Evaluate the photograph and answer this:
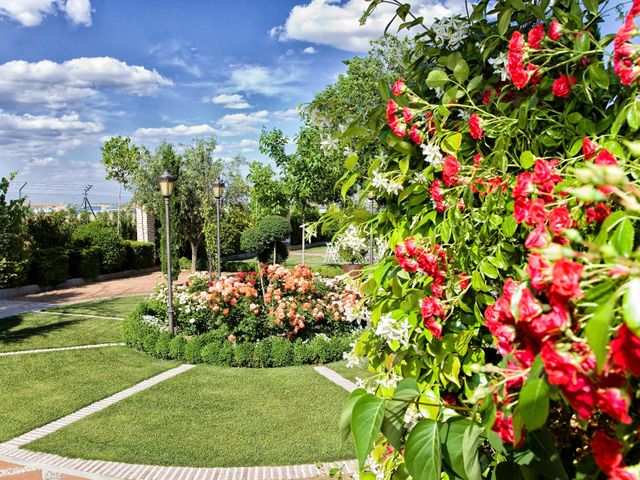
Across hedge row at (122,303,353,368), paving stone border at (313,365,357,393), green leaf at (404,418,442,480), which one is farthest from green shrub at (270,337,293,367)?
green leaf at (404,418,442,480)

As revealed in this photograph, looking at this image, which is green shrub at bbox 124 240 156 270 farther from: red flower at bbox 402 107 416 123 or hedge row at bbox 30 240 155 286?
red flower at bbox 402 107 416 123

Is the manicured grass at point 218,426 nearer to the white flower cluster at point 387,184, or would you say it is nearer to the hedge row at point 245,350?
the hedge row at point 245,350

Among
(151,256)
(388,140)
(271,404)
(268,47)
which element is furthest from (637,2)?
(151,256)

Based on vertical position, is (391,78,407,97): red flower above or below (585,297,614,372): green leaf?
above

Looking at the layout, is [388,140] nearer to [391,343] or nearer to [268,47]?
[391,343]

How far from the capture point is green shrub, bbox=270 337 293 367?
23.1ft

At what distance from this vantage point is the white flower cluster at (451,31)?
1469 millimetres

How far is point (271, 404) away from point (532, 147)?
192 inches

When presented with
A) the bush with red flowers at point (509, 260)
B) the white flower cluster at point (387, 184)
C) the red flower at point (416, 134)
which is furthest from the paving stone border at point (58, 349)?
the red flower at point (416, 134)

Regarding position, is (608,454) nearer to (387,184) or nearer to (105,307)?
(387,184)

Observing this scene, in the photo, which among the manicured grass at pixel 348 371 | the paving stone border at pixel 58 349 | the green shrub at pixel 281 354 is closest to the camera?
the manicured grass at pixel 348 371

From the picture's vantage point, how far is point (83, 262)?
15.5 m

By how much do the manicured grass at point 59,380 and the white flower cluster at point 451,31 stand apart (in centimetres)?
531

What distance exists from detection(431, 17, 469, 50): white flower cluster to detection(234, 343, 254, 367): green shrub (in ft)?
20.0
